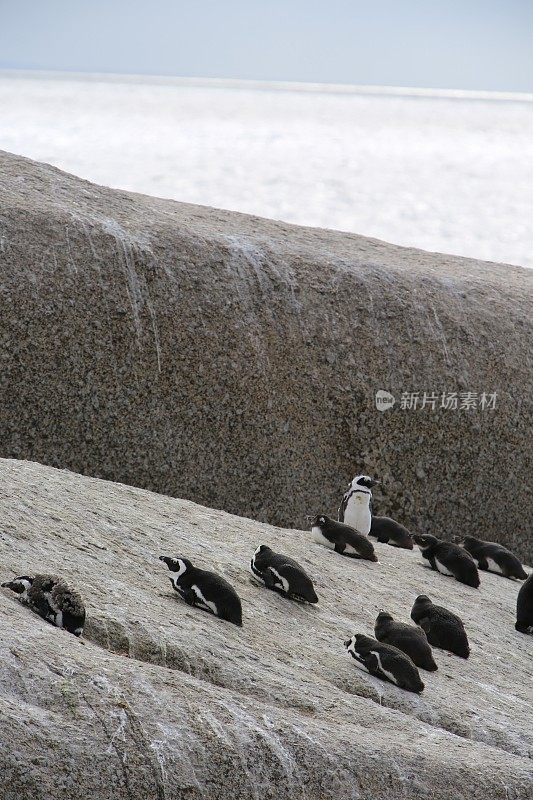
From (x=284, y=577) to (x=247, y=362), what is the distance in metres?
5.02

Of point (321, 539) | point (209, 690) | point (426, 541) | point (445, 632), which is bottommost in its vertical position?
point (209, 690)

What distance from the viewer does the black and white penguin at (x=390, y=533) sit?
10.1 metres

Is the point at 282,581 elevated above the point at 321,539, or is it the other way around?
the point at 321,539

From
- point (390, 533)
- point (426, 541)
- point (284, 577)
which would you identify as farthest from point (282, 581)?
point (390, 533)

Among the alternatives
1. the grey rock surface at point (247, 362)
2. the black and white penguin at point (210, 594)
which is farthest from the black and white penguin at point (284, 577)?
the grey rock surface at point (247, 362)

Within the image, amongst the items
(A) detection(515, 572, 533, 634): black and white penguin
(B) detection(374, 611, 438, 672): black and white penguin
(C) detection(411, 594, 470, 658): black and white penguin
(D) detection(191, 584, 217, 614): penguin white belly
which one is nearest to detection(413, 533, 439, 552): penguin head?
(A) detection(515, 572, 533, 634): black and white penguin

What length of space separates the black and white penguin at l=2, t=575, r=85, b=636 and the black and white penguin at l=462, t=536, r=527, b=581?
5.96 metres

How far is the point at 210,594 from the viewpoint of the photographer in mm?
5848

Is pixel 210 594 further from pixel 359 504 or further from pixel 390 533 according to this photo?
pixel 390 533

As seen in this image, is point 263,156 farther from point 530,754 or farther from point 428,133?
point 530,754

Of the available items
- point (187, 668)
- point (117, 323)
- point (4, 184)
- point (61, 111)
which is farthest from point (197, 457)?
point (61, 111)

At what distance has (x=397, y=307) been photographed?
41.2 feet

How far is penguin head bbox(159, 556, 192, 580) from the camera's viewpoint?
19.9ft

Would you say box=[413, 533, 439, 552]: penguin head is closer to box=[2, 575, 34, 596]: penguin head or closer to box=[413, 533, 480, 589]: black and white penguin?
box=[413, 533, 480, 589]: black and white penguin
